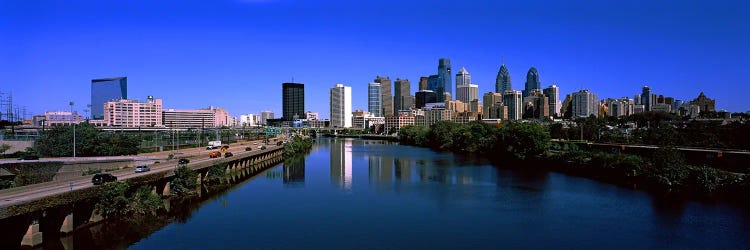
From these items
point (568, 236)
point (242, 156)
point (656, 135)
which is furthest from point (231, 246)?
point (656, 135)

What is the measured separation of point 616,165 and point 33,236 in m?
54.2

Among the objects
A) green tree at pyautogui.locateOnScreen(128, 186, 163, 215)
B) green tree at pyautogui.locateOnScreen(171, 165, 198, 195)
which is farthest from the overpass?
green tree at pyautogui.locateOnScreen(171, 165, 198, 195)

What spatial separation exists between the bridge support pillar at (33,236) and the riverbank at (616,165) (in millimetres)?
45426

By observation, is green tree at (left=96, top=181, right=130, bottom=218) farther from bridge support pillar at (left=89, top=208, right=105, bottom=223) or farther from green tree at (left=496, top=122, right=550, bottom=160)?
green tree at (left=496, top=122, right=550, bottom=160)

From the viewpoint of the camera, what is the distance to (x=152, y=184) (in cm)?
3856

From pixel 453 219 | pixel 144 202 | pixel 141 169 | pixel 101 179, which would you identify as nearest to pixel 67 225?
pixel 101 179

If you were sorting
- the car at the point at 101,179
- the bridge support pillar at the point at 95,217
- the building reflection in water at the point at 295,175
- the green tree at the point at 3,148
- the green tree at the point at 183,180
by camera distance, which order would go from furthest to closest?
1. the building reflection in water at the point at 295,175
2. the green tree at the point at 3,148
3. the green tree at the point at 183,180
4. the car at the point at 101,179
5. the bridge support pillar at the point at 95,217

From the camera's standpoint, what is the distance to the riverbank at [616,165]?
144 feet

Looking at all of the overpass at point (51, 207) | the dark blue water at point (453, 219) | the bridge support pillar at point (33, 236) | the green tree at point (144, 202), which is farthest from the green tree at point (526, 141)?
the bridge support pillar at point (33, 236)

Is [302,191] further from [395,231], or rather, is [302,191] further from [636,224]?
[636,224]

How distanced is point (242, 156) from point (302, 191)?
22.5 meters

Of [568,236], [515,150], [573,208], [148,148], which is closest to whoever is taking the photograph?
[568,236]

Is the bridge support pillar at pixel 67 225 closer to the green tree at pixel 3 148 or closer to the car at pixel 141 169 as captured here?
the car at pixel 141 169

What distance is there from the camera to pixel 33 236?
24.6 m
